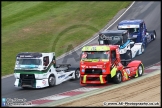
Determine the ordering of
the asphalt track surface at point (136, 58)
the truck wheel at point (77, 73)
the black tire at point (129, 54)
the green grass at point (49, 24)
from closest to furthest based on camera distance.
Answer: the asphalt track surface at point (136, 58)
the truck wheel at point (77, 73)
the black tire at point (129, 54)
the green grass at point (49, 24)

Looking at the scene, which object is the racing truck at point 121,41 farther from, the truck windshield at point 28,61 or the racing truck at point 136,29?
the truck windshield at point 28,61

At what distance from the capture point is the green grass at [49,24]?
38.5 meters

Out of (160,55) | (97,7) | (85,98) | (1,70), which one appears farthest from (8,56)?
(97,7)

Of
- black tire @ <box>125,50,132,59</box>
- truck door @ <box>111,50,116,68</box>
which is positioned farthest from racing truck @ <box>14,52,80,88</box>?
black tire @ <box>125,50,132,59</box>

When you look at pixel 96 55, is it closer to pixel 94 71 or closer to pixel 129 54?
pixel 94 71

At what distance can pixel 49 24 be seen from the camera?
4591 cm

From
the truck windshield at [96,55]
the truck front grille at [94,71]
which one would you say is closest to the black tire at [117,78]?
the truck front grille at [94,71]

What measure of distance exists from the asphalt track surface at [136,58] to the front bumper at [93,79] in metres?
0.59

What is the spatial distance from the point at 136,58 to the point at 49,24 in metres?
14.5

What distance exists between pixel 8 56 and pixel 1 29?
31.5 ft

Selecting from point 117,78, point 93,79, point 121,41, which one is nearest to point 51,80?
point 93,79

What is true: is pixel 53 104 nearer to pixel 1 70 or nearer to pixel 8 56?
pixel 1 70

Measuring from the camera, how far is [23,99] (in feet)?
78.1

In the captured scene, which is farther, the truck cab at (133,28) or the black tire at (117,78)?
the truck cab at (133,28)
